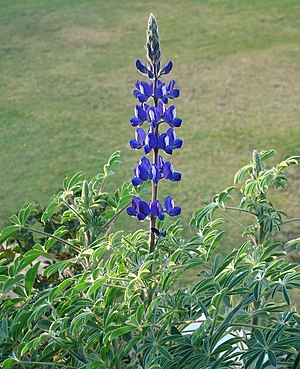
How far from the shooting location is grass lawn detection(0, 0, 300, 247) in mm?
4805

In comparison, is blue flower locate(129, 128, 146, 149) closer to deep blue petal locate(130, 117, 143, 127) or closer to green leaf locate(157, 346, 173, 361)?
deep blue petal locate(130, 117, 143, 127)

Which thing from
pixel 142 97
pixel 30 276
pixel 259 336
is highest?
pixel 142 97

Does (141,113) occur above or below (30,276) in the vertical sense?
above

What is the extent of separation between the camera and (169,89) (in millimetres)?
1911

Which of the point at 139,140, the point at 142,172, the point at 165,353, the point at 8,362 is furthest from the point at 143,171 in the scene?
the point at 8,362

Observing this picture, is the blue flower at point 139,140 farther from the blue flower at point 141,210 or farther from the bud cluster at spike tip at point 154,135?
the blue flower at point 141,210

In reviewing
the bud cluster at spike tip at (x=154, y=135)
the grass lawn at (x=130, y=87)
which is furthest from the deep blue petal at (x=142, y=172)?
the grass lawn at (x=130, y=87)

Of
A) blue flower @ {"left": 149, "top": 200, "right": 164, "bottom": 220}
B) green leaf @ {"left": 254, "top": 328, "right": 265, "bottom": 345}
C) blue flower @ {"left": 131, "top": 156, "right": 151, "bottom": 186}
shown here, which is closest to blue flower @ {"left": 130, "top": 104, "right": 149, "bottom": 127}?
blue flower @ {"left": 131, "top": 156, "right": 151, "bottom": 186}

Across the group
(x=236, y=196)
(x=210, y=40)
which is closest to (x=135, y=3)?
(x=210, y=40)

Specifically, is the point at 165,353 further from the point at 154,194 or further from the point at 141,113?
the point at 141,113

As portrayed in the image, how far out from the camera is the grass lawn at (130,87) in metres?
4.80

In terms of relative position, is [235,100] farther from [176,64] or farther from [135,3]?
[135,3]

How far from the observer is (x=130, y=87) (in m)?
5.84

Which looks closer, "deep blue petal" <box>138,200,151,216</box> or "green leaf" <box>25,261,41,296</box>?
"deep blue petal" <box>138,200,151,216</box>
